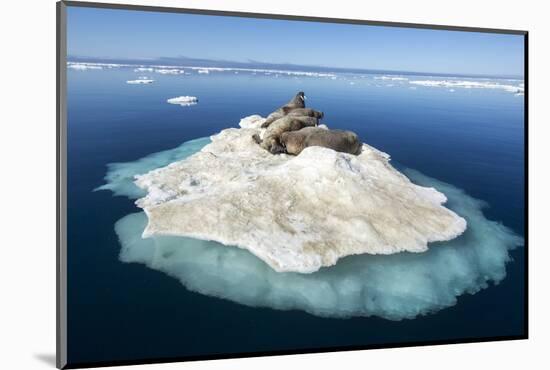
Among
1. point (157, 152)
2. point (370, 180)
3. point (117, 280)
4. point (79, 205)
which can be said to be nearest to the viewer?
point (117, 280)

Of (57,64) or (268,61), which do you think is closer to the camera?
(57,64)

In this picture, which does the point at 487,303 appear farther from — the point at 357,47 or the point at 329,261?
the point at 357,47

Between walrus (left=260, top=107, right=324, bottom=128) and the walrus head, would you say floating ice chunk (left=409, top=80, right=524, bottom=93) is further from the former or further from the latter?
walrus (left=260, top=107, right=324, bottom=128)

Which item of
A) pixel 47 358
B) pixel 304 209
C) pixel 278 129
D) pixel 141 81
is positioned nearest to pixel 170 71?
pixel 141 81

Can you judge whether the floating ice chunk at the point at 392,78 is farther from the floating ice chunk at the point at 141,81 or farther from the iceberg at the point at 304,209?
the floating ice chunk at the point at 141,81

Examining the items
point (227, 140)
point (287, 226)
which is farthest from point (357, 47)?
point (227, 140)

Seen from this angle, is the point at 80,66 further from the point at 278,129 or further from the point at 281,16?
the point at 278,129

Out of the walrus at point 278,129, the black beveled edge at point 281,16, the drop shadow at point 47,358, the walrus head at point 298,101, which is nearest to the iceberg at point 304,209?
the walrus at point 278,129
